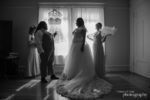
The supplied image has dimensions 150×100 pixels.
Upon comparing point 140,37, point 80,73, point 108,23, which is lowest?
point 80,73

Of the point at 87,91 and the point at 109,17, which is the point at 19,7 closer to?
the point at 109,17

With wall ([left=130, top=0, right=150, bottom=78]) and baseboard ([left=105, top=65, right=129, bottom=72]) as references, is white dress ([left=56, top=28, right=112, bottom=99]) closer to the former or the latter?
→ wall ([left=130, top=0, right=150, bottom=78])

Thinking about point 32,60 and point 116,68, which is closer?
point 32,60

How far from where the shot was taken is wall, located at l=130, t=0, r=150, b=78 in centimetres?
434

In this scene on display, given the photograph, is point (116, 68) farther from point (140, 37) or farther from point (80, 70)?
point (80, 70)

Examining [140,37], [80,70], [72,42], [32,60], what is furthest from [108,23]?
[32,60]

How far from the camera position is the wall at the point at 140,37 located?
4.34 m

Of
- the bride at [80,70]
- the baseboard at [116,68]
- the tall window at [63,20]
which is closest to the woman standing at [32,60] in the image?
the tall window at [63,20]

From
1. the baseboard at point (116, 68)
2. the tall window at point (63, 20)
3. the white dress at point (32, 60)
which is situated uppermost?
the tall window at point (63, 20)

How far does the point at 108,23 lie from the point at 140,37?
124 centimetres

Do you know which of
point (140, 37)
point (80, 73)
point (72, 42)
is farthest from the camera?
point (140, 37)

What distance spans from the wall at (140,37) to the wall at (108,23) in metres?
0.25

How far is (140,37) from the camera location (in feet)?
15.5

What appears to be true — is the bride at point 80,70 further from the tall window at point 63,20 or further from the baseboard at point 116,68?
the baseboard at point 116,68
